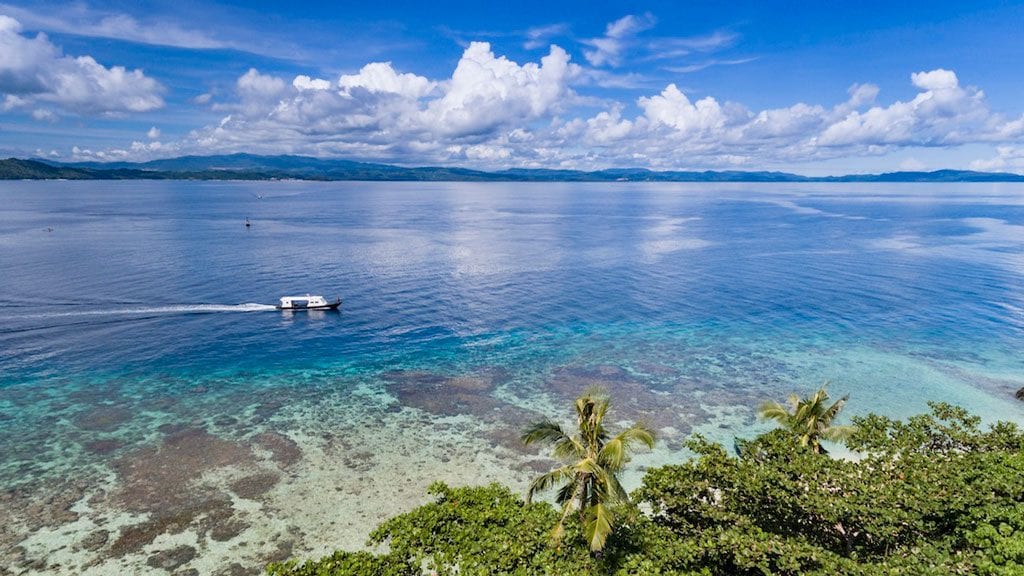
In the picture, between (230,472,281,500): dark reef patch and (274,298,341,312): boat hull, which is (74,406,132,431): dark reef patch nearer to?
(230,472,281,500): dark reef patch

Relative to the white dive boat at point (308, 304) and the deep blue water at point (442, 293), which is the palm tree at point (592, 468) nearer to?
the deep blue water at point (442, 293)

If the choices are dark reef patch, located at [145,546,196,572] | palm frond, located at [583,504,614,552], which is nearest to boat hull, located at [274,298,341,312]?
dark reef patch, located at [145,546,196,572]

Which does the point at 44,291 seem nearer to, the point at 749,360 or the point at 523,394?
the point at 523,394

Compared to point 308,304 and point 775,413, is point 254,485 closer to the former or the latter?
point 775,413

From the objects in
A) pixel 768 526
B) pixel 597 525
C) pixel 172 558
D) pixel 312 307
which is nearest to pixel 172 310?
pixel 312 307

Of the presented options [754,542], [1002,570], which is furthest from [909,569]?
[754,542]

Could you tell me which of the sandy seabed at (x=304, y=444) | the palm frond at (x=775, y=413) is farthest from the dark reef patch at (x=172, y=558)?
the palm frond at (x=775, y=413)
